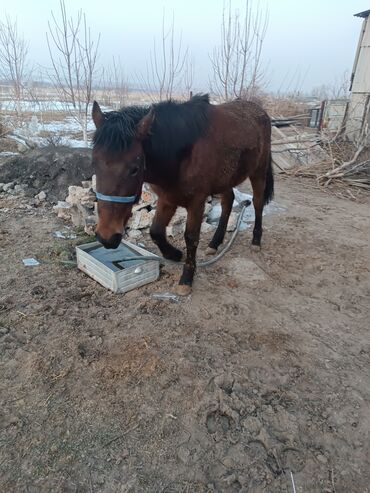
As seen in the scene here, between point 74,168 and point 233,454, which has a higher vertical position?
point 74,168

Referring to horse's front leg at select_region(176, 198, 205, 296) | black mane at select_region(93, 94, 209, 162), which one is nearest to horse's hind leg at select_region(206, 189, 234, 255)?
horse's front leg at select_region(176, 198, 205, 296)

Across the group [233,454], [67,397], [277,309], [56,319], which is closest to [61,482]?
[67,397]

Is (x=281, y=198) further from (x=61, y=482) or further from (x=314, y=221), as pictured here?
(x=61, y=482)

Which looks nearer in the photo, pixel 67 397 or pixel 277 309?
pixel 67 397

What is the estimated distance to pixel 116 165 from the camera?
201 centimetres

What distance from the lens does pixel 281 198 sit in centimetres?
580

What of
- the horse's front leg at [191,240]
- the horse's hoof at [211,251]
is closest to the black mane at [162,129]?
the horse's front leg at [191,240]

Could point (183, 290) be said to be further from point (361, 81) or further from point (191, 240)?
point (361, 81)

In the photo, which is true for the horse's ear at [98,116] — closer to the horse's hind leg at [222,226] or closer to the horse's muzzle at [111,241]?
the horse's muzzle at [111,241]

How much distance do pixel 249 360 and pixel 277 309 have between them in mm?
750

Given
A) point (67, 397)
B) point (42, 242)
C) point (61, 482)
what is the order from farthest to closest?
point (42, 242)
point (67, 397)
point (61, 482)

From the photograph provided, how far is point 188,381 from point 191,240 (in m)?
1.24

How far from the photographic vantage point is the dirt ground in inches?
62.1

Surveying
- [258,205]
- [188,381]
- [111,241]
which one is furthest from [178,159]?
[258,205]
